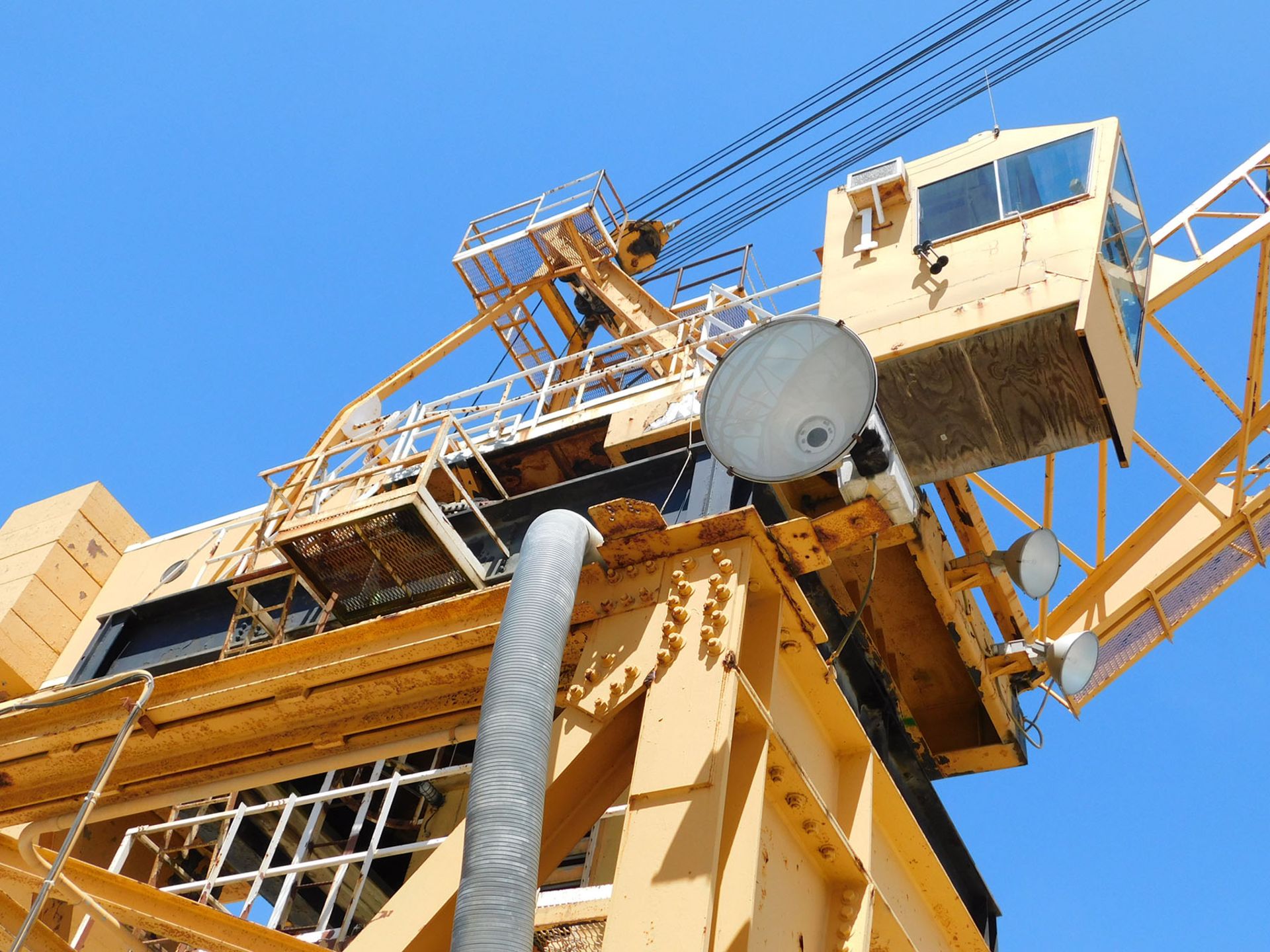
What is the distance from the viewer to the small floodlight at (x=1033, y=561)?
10.5 meters

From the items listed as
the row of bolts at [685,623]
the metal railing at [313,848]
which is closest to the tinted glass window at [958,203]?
the row of bolts at [685,623]

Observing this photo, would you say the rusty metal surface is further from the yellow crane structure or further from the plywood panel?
the plywood panel

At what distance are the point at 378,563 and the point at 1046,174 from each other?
623cm

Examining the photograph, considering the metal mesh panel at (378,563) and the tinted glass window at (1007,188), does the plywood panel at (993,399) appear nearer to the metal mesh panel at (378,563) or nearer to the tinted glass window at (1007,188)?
the tinted glass window at (1007,188)

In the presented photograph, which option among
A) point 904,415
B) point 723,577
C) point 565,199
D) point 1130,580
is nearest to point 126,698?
point 723,577

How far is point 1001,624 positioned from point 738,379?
5755mm

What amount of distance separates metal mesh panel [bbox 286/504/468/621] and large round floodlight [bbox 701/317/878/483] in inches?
129

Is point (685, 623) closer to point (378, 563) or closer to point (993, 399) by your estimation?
point (378, 563)

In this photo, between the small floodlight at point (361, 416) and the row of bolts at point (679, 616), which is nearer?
the row of bolts at point (679, 616)

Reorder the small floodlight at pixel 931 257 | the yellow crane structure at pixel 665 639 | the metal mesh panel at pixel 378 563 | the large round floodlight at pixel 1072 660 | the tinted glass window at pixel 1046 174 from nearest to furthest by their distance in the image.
Result: the yellow crane structure at pixel 665 639
the metal mesh panel at pixel 378 563
the small floodlight at pixel 931 257
the tinted glass window at pixel 1046 174
the large round floodlight at pixel 1072 660

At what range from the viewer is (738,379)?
7.04 metres

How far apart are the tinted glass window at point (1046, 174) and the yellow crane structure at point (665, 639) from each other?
0.04m

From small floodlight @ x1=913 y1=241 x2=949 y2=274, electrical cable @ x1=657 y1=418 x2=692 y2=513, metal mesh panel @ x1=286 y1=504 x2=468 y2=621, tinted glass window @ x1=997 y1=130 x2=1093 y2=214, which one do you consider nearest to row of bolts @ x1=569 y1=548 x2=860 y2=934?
electrical cable @ x1=657 y1=418 x2=692 y2=513

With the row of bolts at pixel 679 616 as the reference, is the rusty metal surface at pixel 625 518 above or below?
above
